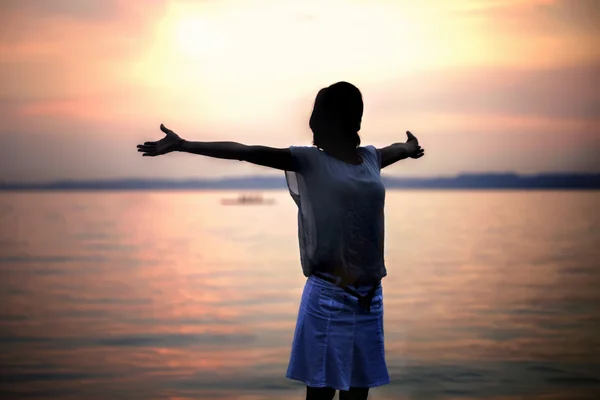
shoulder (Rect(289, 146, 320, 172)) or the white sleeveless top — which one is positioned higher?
shoulder (Rect(289, 146, 320, 172))

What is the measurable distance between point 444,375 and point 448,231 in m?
30.0

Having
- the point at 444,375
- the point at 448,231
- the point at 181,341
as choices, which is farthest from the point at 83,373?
the point at 448,231

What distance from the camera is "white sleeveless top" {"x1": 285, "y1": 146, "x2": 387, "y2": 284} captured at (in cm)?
369

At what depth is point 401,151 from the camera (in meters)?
4.46

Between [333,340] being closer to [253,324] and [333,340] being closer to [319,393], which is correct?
[319,393]

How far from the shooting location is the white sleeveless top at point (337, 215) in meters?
3.69

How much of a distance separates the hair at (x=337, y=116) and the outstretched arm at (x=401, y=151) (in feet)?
1.51

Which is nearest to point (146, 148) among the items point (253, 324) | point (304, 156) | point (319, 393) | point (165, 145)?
point (165, 145)

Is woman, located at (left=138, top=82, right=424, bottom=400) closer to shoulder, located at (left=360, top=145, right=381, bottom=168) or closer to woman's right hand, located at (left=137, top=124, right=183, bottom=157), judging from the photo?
woman's right hand, located at (left=137, top=124, right=183, bottom=157)

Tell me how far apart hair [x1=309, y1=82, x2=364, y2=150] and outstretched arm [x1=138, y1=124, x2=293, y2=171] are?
0.62 feet

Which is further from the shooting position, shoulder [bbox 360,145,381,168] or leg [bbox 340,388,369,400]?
shoulder [bbox 360,145,381,168]

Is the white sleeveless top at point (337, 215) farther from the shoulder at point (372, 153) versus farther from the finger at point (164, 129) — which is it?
the finger at point (164, 129)

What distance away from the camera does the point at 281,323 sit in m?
12.1

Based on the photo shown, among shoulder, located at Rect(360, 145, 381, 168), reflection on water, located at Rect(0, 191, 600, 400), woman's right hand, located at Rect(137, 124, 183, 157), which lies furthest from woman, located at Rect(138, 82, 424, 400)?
reflection on water, located at Rect(0, 191, 600, 400)
